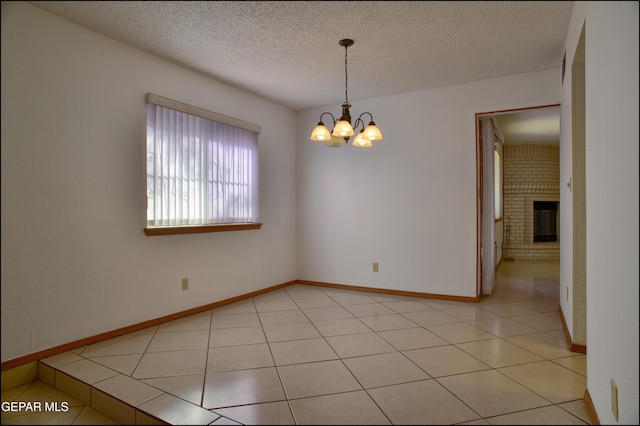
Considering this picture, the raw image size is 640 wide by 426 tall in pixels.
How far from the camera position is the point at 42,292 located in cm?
245

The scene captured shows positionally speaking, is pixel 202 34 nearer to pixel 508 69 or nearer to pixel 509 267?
pixel 508 69

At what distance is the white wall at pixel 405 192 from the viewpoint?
13.0 ft

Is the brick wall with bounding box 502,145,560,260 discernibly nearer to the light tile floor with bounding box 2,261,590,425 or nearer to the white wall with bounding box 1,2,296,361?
the light tile floor with bounding box 2,261,590,425

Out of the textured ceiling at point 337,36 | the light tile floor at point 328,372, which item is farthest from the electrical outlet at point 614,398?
the textured ceiling at point 337,36

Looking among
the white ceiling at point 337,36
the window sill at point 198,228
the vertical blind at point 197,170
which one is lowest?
the window sill at point 198,228

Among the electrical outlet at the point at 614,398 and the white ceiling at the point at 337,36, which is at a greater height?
the white ceiling at the point at 337,36

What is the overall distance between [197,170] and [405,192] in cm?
241

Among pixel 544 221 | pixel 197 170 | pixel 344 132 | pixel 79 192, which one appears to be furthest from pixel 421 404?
pixel 544 221

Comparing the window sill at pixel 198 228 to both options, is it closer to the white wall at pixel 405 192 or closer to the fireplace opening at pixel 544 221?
the white wall at pixel 405 192

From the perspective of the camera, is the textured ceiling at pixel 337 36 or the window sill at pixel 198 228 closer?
the textured ceiling at pixel 337 36

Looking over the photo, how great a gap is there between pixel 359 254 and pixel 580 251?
250 centimetres

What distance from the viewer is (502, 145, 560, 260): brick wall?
774 cm
